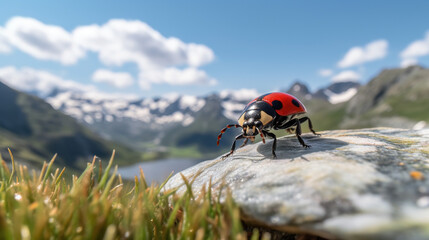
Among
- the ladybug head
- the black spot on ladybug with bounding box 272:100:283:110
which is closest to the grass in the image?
the ladybug head

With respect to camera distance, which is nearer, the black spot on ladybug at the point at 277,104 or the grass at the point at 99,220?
the grass at the point at 99,220

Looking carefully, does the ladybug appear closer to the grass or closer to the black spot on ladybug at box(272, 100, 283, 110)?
the black spot on ladybug at box(272, 100, 283, 110)

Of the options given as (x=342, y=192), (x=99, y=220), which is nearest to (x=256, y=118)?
(x=342, y=192)

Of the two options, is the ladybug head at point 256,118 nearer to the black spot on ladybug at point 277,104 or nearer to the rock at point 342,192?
the black spot on ladybug at point 277,104

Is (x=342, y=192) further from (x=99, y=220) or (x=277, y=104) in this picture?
(x=277, y=104)

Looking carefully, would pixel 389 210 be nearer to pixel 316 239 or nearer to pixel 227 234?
pixel 316 239

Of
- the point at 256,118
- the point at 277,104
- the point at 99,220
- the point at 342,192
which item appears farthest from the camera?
the point at 277,104

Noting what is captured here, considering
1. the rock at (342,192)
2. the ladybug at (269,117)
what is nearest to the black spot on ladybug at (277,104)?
the ladybug at (269,117)
